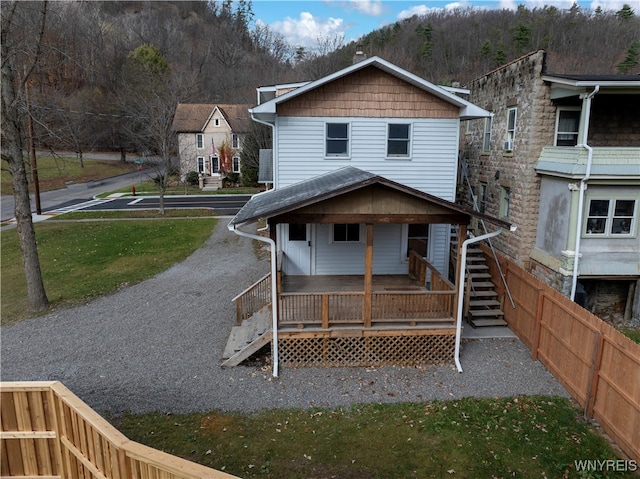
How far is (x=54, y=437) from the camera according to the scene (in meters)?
5.81

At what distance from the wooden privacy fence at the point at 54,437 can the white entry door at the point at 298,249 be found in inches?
317

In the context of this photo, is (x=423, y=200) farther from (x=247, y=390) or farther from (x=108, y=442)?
(x=108, y=442)

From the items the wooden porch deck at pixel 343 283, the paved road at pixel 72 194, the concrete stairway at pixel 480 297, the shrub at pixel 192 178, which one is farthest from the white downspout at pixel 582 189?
the shrub at pixel 192 178

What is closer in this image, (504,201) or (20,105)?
(20,105)

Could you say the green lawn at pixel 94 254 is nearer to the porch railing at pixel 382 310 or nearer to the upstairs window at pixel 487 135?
the porch railing at pixel 382 310

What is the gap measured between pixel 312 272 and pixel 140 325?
5053 millimetres

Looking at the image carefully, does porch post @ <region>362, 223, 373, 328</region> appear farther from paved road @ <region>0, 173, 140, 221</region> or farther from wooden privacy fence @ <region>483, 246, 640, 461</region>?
paved road @ <region>0, 173, 140, 221</region>

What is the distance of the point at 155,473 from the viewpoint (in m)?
4.46

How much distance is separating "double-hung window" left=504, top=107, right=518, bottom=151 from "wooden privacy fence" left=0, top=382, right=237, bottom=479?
585 inches

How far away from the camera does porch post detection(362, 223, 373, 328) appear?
9.41 meters

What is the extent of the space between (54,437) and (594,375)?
869 cm

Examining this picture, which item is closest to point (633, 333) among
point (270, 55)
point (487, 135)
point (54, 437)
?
point (487, 135)

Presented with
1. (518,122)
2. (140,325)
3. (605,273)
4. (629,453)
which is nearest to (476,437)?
(629,453)

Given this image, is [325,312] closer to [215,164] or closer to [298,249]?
[298,249]
